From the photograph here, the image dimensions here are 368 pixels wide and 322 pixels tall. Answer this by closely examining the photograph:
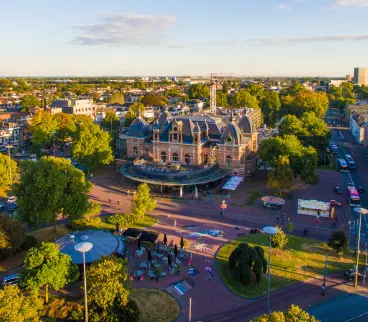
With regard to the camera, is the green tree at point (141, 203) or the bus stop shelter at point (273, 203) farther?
the bus stop shelter at point (273, 203)

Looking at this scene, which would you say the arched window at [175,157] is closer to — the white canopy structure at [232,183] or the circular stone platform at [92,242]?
the white canopy structure at [232,183]

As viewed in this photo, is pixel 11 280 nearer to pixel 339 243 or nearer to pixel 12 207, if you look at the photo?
pixel 12 207

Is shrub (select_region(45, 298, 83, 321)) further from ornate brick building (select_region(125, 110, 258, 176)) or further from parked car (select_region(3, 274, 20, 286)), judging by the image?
ornate brick building (select_region(125, 110, 258, 176))

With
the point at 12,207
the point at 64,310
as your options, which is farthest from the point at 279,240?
the point at 12,207

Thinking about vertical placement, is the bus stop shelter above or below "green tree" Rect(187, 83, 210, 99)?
below

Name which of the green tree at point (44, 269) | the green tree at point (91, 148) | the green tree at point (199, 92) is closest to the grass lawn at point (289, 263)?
the green tree at point (44, 269)

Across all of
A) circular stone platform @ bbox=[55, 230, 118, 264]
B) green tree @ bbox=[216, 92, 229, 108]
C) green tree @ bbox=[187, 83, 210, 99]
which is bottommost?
circular stone platform @ bbox=[55, 230, 118, 264]

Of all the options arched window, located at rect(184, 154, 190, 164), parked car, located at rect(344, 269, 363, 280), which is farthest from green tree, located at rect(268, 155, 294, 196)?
parked car, located at rect(344, 269, 363, 280)
